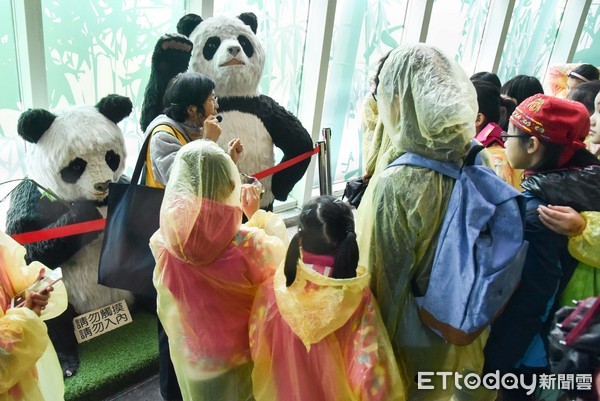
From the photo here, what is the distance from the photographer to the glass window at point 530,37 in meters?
4.47

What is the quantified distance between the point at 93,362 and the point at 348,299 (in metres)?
1.31

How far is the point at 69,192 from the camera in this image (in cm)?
181

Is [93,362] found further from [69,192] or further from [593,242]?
[593,242]

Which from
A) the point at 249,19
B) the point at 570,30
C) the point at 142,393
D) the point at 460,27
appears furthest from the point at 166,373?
the point at 570,30

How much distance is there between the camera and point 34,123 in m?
1.68

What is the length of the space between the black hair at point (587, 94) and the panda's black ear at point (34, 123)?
2.76 m

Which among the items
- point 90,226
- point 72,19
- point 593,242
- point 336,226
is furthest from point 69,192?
point 593,242

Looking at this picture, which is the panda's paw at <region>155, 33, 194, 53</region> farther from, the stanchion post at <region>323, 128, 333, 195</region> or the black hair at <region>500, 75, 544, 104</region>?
the black hair at <region>500, 75, 544, 104</region>

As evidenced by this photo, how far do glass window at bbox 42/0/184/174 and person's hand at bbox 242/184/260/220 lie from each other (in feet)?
3.79

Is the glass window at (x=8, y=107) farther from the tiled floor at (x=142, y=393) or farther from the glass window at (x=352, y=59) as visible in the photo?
the glass window at (x=352, y=59)

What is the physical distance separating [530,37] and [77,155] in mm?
4770

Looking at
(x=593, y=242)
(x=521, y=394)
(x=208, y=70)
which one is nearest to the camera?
(x=593, y=242)

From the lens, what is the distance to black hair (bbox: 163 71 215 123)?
5.41 ft

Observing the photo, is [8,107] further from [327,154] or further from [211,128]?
[327,154]
